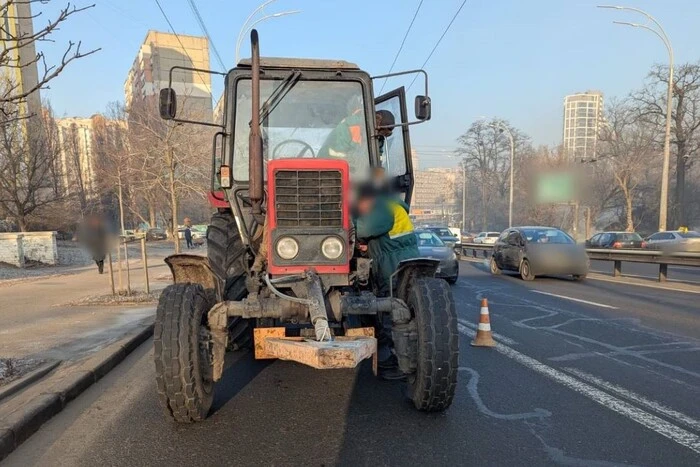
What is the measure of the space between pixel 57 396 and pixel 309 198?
112 inches

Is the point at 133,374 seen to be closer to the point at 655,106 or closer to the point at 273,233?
the point at 273,233

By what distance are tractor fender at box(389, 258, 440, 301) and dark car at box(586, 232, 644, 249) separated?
1070 inches

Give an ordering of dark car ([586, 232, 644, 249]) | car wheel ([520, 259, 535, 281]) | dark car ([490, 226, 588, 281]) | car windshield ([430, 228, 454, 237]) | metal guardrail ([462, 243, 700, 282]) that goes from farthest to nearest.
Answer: car windshield ([430, 228, 454, 237]), dark car ([586, 232, 644, 249]), car wheel ([520, 259, 535, 281]), dark car ([490, 226, 588, 281]), metal guardrail ([462, 243, 700, 282])

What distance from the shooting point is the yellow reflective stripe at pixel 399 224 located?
202 inches

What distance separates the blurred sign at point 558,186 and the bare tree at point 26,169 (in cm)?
2631

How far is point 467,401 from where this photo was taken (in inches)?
164

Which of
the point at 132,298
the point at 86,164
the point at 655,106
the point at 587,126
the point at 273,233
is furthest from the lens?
the point at 587,126

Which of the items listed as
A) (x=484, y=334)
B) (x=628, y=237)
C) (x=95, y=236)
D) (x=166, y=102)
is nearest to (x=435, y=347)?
(x=484, y=334)

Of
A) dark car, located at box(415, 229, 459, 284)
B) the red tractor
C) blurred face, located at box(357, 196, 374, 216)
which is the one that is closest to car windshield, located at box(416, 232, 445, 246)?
dark car, located at box(415, 229, 459, 284)

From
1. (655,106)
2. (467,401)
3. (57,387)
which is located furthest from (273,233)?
(655,106)

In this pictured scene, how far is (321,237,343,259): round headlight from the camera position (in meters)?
3.93

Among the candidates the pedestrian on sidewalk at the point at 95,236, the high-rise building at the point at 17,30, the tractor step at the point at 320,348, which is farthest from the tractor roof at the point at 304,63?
the pedestrian on sidewalk at the point at 95,236

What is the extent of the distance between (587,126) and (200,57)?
2112 inches

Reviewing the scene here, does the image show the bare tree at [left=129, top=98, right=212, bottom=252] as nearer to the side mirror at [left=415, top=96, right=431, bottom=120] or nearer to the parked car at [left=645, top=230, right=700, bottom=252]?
the side mirror at [left=415, top=96, right=431, bottom=120]
